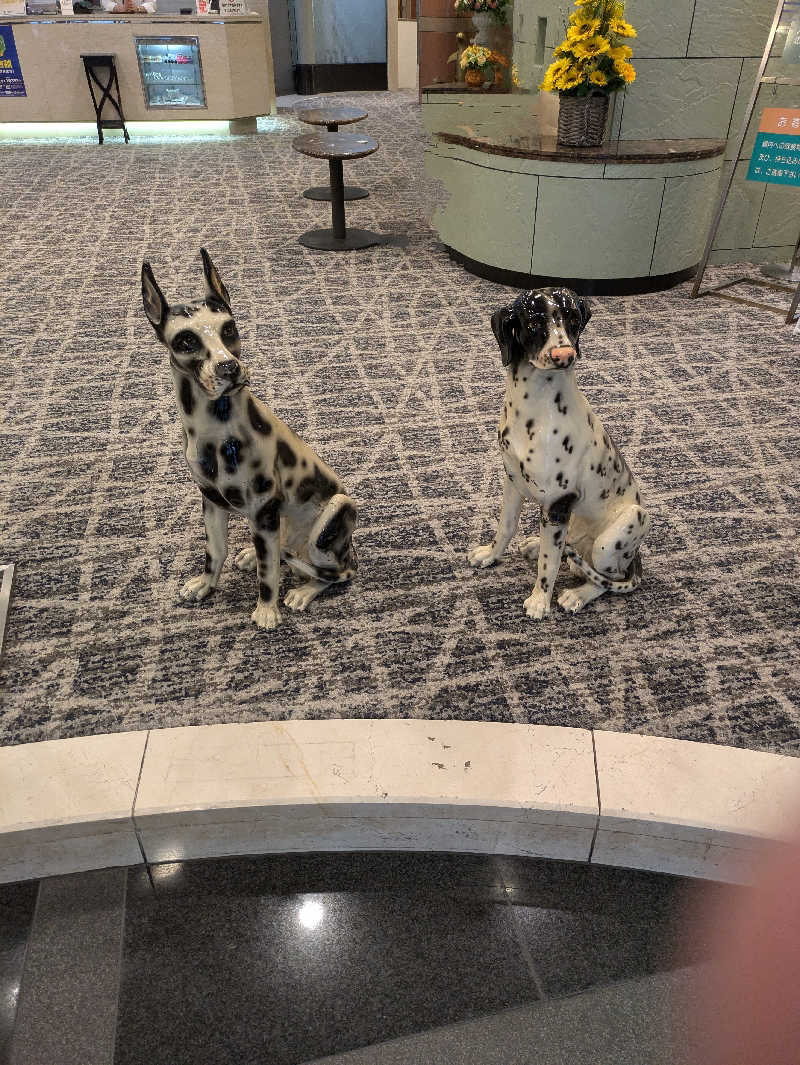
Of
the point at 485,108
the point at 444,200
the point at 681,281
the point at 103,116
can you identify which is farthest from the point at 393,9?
the point at 681,281

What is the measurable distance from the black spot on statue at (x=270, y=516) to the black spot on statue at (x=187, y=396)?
0.29 meters

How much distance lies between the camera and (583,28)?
3.94m

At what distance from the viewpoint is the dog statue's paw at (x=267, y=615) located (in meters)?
2.06

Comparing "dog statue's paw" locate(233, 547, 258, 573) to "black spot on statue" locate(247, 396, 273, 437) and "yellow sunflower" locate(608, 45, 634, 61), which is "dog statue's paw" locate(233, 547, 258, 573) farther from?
"yellow sunflower" locate(608, 45, 634, 61)

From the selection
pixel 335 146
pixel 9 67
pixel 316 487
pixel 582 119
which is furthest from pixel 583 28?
pixel 9 67

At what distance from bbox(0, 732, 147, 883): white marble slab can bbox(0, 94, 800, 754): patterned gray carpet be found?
5.8 inches

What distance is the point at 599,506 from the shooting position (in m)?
1.94

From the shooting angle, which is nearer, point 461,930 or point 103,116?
point 461,930

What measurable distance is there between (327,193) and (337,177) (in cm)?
156

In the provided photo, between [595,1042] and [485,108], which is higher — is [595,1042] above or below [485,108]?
below

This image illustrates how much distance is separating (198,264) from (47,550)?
3.12 m

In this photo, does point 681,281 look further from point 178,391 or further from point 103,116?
point 103,116

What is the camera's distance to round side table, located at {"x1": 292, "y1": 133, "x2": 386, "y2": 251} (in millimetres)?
5078

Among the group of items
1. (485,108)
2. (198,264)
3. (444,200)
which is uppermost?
(485,108)
